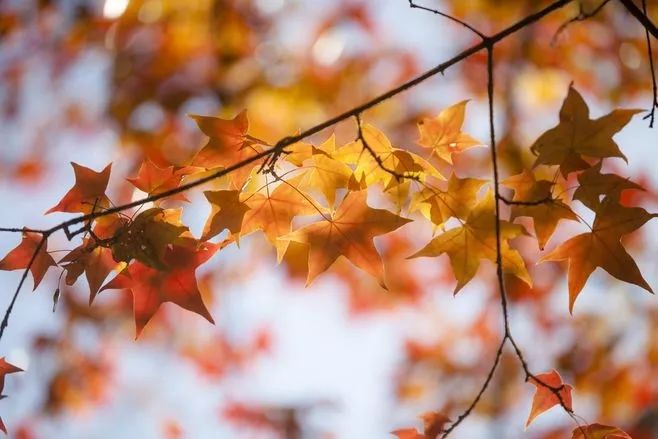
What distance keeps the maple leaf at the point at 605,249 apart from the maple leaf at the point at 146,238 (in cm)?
64

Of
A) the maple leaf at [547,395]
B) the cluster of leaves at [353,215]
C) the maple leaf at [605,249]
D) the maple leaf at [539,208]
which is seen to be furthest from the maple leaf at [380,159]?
the maple leaf at [547,395]

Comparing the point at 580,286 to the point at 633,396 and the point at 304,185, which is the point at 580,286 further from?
the point at 633,396

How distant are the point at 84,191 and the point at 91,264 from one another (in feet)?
0.43

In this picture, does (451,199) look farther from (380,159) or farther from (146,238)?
(146,238)

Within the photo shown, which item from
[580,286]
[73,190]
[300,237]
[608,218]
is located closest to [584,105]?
[608,218]

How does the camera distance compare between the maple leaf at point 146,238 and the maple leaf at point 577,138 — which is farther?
the maple leaf at point 577,138

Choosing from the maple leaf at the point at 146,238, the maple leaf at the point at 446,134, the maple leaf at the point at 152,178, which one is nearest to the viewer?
the maple leaf at the point at 146,238

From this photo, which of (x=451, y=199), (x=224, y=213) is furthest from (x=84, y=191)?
(x=451, y=199)

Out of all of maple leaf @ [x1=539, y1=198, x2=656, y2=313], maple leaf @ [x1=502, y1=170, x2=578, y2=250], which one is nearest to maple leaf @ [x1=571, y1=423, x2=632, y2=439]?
maple leaf @ [x1=539, y1=198, x2=656, y2=313]

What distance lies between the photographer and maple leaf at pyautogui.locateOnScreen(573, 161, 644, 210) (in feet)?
3.79

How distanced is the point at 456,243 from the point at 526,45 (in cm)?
390

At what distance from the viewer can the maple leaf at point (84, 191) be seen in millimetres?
1178

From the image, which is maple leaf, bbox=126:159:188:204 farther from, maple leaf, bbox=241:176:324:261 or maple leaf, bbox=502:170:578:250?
maple leaf, bbox=502:170:578:250

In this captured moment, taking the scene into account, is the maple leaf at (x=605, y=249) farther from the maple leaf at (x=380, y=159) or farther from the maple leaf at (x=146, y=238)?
the maple leaf at (x=146, y=238)
